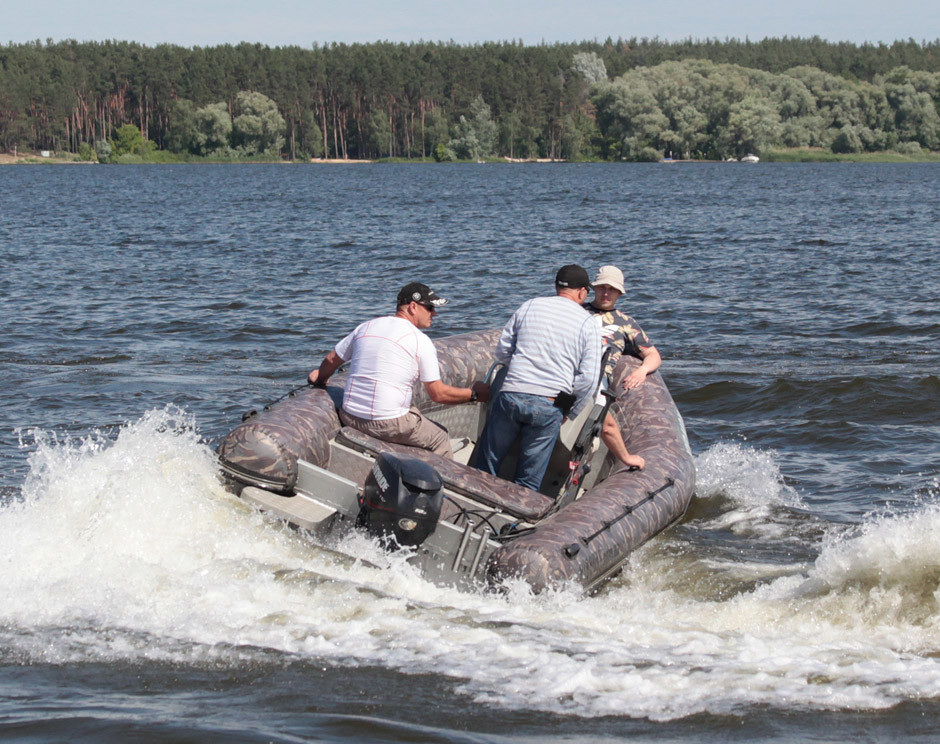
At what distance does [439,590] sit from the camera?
579 cm

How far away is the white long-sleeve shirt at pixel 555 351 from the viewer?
21.2 ft

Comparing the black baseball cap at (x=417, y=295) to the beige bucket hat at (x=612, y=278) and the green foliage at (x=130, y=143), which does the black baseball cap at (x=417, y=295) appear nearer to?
the beige bucket hat at (x=612, y=278)

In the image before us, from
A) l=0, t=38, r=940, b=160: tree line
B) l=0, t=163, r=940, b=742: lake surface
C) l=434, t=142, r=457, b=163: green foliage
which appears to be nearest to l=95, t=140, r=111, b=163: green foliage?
l=0, t=38, r=940, b=160: tree line

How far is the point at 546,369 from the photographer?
647cm

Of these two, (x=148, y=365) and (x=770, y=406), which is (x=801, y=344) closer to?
(x=770, y=406)

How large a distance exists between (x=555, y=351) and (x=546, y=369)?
115 millimetres

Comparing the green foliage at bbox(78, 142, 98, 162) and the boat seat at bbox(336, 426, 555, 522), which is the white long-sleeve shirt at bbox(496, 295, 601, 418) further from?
the green foliage at bbox(78, 142, 98, 162)

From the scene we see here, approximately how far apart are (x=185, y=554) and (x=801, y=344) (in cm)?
982

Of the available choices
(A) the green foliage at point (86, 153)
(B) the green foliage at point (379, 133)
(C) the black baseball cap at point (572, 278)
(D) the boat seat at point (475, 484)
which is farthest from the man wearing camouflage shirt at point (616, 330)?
(A) the green foliage at point (86, 153)

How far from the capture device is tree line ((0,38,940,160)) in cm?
9706

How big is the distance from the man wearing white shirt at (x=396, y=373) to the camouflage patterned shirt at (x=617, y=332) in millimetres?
1310

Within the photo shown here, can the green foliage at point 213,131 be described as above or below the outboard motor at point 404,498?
above

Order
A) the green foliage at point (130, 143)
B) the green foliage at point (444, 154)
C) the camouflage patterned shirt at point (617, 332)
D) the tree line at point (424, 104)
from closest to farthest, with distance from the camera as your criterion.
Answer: the camouflage patterned shirt at point (617, 332), the tree line at point (424, 104), the green foliage at point (130, 143), the green foliage at point (444, 154)

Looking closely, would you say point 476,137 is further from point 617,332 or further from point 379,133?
point 617,332
